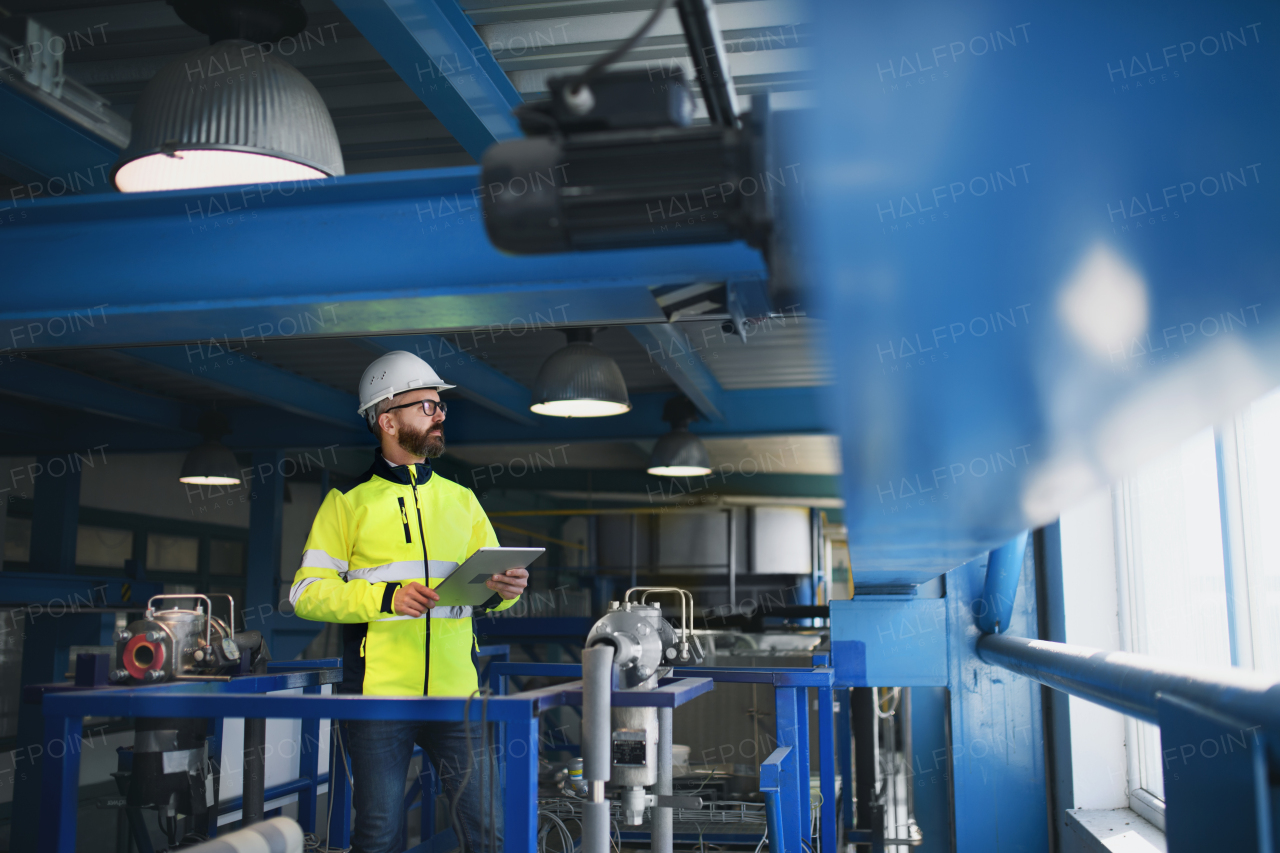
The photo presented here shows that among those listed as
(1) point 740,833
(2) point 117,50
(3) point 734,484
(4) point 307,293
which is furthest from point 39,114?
(3) point 734,484

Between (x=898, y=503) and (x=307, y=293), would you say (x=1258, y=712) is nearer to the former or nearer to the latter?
(x=898, y=503)

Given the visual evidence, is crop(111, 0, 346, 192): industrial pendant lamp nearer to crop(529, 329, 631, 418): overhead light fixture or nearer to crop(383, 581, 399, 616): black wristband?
crop(383, 581, 399, 616): black wristband

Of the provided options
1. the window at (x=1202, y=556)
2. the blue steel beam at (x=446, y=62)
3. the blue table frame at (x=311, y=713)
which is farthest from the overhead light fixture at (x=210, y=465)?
the window at (x=1202, y=556)

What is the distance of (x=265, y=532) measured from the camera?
814 centimetres

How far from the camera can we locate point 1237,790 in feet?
2.97

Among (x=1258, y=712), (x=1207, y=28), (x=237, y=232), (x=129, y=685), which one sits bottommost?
(x=129, y=685)

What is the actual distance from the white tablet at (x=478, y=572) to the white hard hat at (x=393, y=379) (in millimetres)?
784

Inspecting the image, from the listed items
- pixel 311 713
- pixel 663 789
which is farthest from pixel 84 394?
pixel 663 789

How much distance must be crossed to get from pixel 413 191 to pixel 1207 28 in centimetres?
176

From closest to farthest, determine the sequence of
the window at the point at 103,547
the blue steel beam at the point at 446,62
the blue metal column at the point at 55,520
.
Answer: the blue steel beam at the point at 446,62 < the blue metal column at the point at 55,520 < the window at the point at 103,547

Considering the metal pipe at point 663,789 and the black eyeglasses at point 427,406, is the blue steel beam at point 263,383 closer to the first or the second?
the black eyeglasses at point 427,406

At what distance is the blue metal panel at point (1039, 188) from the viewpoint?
0.59 meters

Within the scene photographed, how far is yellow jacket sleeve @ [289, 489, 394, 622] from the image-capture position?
9.44 ft

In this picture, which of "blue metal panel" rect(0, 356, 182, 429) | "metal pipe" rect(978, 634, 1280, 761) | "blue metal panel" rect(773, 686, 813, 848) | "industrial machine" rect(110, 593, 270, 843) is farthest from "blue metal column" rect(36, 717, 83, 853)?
"blue metal panel" rect(0, 356, 182, 429)
